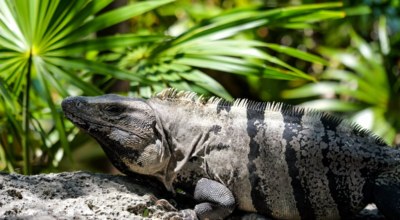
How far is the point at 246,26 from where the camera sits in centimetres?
372

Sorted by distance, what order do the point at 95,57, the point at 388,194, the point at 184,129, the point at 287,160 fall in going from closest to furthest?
the point at 388,194, the point at 287,160, the point at 184,129, the point at 95,57

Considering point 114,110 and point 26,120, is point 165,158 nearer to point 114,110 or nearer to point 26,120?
point 114,110

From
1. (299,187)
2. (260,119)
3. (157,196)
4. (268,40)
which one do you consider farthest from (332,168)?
(268,40)

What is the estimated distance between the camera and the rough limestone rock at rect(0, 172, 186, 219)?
7.43 ft

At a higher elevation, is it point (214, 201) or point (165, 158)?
point (165, 158)

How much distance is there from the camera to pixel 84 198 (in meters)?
2.43

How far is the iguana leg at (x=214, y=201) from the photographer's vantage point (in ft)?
8.12

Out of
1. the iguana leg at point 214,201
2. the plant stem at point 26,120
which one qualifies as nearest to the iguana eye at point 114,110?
the iguana leg at point 214,201

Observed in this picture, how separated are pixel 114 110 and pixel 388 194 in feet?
3.96

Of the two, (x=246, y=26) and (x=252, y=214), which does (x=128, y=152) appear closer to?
(x=252, y=214)

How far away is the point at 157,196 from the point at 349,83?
4533 mm

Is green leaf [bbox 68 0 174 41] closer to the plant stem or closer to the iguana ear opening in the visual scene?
the plant stem

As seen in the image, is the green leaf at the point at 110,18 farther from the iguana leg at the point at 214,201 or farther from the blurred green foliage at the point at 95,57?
the iguana leg at the point at 214,201

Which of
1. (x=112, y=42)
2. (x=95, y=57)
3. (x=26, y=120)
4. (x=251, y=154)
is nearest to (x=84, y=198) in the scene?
(x=251, y=154)
